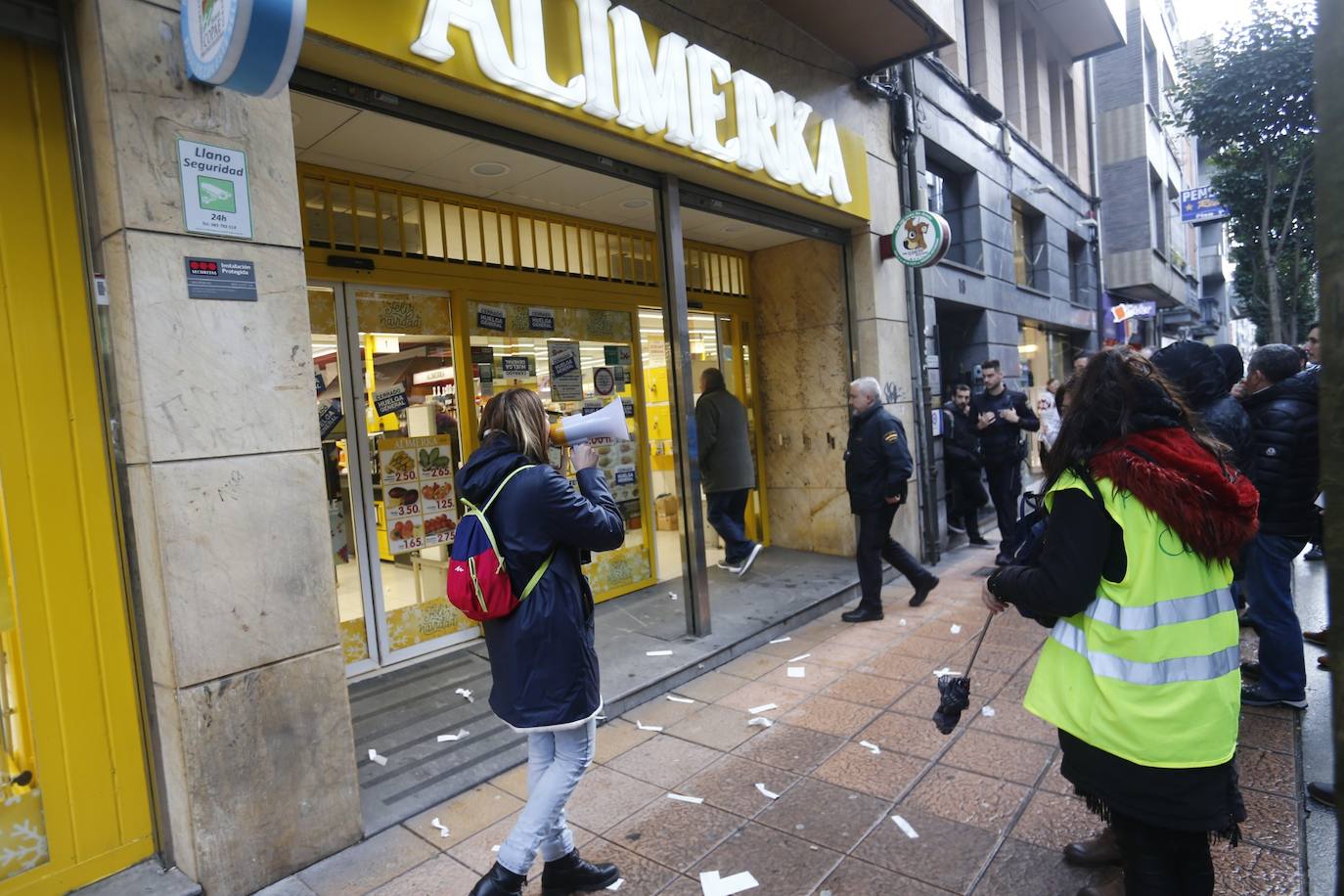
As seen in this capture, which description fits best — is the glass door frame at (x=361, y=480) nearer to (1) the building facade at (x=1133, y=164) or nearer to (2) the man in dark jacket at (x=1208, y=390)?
(2) the man in dark jacket at (x=1208, y=390)

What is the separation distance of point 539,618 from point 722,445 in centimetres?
497

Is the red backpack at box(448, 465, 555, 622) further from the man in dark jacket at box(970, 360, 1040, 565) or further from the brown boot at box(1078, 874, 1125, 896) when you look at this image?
the man in dark jacket at box(970, 360, 1040, 565)

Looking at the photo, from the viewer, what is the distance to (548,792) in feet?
8.63

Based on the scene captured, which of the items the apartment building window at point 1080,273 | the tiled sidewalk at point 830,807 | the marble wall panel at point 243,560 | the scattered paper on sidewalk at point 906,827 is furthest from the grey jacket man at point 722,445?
the apartment building window at point 1080,273

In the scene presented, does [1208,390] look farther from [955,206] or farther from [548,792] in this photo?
[955,206]

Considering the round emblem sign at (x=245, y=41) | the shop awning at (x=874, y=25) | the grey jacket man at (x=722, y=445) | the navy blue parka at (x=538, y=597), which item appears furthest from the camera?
the grey jacket man at (x=722, y=445)

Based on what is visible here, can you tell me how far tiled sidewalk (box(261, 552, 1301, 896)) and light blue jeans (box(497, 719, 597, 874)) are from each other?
1.20 feet

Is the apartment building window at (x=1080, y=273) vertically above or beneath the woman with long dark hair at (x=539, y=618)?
above

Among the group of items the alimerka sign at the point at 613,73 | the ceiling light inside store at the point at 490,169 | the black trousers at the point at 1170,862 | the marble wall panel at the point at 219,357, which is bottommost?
the black trousers at the point at 1170,862

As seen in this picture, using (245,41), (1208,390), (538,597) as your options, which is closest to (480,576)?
(538,597)

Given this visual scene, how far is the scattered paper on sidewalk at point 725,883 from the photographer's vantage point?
9.11 feet

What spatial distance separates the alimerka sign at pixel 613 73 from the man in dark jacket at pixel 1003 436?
2.64m

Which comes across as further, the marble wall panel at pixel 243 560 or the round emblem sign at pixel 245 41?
the marble wall panel at pixel 243 560

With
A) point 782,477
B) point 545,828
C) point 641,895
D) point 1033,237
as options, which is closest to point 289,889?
point 545,828
